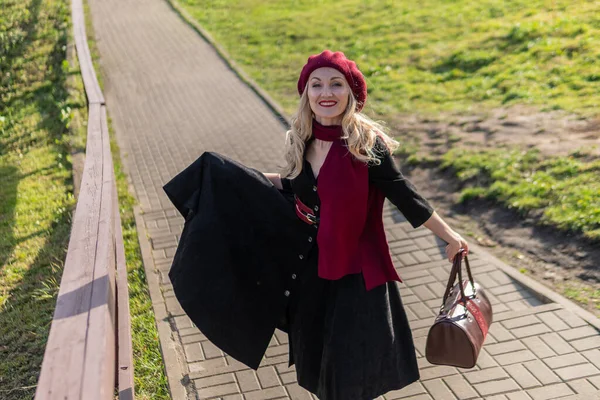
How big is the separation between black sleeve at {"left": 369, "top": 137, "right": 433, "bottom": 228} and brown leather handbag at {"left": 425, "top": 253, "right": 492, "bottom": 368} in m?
0.31

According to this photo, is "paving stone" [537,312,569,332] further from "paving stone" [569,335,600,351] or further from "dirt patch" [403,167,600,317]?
Answer: "dirt patch" [403,167,600,317]

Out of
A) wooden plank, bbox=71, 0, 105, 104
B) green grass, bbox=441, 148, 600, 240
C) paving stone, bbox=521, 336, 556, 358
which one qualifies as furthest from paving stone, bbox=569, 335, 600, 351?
wooden plank, bbox=71, 0, 105, 104

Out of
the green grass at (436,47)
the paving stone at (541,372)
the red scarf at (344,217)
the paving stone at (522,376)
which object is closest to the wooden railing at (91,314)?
the red scarf at (344,217)

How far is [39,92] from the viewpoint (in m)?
13.7

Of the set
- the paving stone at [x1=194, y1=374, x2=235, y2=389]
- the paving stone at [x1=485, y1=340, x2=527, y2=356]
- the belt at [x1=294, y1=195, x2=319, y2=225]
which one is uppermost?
the belt at [x1=294, y1=195, x2=319, y2=225]

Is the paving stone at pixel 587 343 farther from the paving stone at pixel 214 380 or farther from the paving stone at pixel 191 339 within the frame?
the paving stone at pixel 191 339

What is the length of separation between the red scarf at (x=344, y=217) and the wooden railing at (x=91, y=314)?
3.43 ft

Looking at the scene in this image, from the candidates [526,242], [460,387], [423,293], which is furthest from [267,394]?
[526,242]

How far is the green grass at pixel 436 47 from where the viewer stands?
1013 centimetres

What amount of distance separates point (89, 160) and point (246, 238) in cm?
257

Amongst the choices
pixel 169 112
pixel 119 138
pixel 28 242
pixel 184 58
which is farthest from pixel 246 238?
pixel 184 58

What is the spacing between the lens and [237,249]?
12.0 feet

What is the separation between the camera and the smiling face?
11.4 feet

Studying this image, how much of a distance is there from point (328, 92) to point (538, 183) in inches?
170
